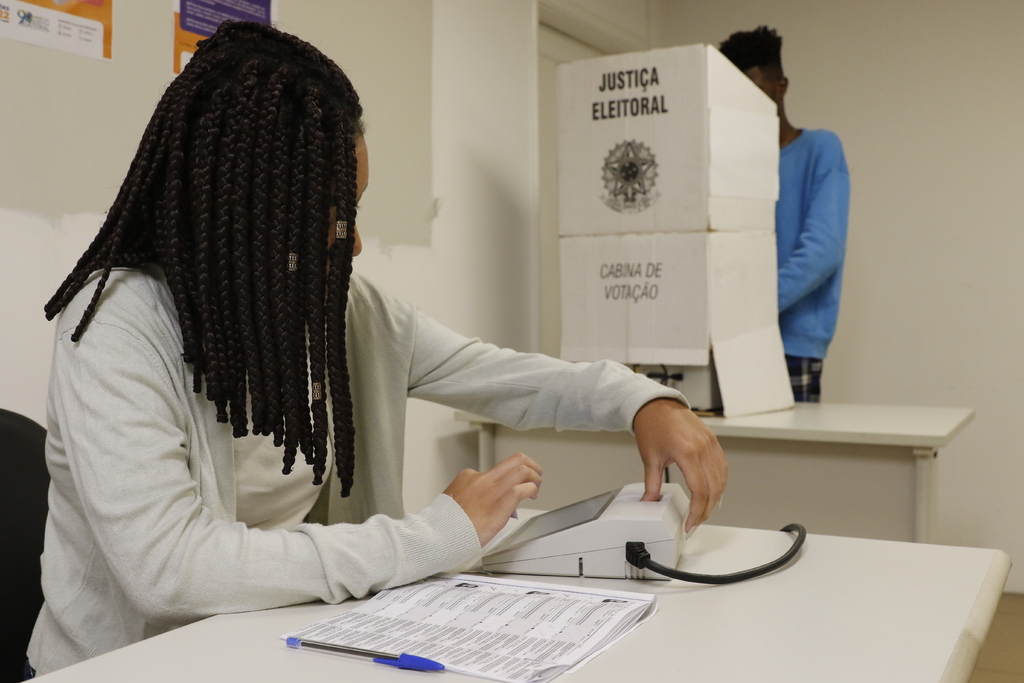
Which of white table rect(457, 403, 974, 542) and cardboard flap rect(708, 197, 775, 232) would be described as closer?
white table rect(457, 403, 974, 542)

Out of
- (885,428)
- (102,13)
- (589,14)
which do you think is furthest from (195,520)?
(589,14)

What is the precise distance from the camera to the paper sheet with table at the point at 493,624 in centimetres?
67

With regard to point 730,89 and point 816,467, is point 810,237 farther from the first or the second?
point 816,467

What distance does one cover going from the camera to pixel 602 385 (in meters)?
1.15

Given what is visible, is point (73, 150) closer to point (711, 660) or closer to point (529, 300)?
point (711, 660)

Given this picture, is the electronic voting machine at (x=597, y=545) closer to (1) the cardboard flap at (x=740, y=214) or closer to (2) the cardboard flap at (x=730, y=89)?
(1) the cardboard flap at (x=740, y=214)

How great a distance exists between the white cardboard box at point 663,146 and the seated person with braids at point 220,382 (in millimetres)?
1082

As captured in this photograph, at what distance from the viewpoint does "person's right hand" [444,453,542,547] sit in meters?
0.87

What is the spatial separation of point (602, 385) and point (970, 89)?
2.71 meters

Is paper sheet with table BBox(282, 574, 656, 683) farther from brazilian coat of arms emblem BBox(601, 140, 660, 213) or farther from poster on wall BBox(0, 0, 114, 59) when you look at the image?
brazilian coat of arms emblem BBox(601, 140, 660, 213)

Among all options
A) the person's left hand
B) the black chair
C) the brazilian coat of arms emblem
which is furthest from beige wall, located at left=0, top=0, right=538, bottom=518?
the person's left hand

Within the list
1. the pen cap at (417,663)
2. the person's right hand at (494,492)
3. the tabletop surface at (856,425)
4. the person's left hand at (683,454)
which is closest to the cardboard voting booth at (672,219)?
the tabletop surface at (856,425)

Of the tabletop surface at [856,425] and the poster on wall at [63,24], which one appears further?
the tabletop surface at [856,425]

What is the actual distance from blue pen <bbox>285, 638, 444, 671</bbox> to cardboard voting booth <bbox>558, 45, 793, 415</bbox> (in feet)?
4.50
